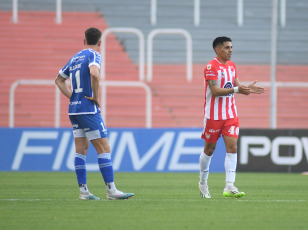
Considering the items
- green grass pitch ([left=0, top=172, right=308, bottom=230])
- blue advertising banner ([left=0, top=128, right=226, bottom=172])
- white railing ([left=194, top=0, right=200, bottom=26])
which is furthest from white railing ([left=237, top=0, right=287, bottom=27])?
green grass pitch ([left=0, top=172, right=308, bottom=230])

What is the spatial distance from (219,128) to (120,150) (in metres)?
7.65

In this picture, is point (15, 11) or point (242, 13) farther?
point (242, 13)

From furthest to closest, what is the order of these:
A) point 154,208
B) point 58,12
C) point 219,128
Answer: point 58,12 < point 219,128 < point 154,208

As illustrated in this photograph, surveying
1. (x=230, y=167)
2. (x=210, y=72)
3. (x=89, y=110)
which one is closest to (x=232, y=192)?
(x=230, y=167)

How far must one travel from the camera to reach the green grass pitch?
704 centimetres

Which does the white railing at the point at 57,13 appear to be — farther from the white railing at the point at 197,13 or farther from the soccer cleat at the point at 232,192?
the soccer cleat at the point at 232,192

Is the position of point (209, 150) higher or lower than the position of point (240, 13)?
lower

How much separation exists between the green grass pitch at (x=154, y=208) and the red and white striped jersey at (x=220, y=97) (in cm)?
104

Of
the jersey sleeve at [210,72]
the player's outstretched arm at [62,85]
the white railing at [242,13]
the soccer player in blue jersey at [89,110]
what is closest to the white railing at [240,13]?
the white railing at [242,13]

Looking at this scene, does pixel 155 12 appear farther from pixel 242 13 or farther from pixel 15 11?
pixel 15 11

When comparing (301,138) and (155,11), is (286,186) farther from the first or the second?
(155,11)

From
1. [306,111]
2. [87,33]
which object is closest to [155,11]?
[306,111]

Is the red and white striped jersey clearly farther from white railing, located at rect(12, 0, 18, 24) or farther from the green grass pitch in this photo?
white railing, located at rect(12, 0, 18, 24)

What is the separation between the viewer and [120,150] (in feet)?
57.2
